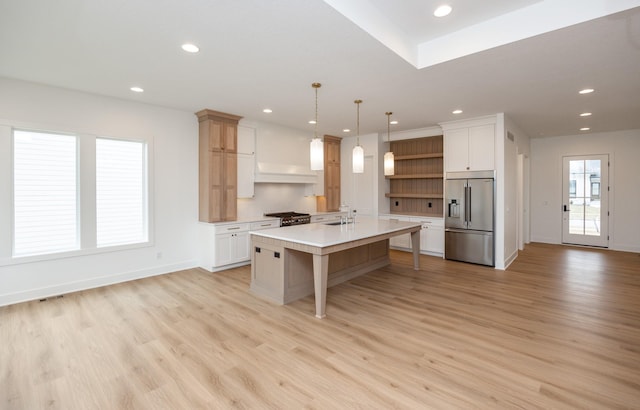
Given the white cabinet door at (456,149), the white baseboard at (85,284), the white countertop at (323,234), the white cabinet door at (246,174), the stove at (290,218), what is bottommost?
the white baseboard at (85,284)

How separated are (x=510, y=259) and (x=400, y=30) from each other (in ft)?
15.8

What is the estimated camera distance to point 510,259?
5.76 m

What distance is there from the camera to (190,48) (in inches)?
112

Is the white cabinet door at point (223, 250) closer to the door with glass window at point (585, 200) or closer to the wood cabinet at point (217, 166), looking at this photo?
the wood cabinet at point (217, 166)

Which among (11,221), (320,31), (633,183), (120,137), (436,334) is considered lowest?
(436,334)

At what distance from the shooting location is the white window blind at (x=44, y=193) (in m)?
3.77

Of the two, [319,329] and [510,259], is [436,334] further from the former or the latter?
[510,259]

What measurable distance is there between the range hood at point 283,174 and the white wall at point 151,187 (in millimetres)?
1174

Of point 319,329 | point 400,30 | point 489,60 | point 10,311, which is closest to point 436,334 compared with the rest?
point 319,329

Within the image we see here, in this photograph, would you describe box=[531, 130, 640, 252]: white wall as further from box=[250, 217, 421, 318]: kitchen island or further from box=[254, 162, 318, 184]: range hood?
box=[254, 162, 318, 184]: range hood

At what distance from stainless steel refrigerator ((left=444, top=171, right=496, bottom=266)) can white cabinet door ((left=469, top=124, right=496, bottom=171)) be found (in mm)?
140

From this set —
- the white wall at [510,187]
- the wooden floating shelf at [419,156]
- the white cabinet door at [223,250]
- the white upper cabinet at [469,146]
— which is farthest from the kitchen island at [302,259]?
the wooden floating shelf at [419,156]

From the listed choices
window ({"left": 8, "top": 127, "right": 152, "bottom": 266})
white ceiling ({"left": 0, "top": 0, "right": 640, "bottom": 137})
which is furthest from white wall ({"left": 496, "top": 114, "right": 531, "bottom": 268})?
window ({"left": 8, "top": 127, "right": 152, "bottom": 266})

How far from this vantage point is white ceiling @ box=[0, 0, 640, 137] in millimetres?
2344
